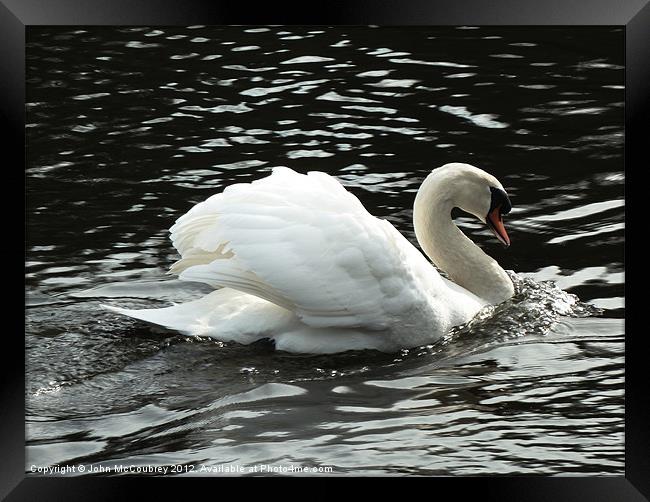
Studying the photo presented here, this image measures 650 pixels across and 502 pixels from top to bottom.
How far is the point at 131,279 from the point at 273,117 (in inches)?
48.2

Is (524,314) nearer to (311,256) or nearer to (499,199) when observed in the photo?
(499,199)

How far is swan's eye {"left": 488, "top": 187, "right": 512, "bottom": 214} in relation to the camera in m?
8.80

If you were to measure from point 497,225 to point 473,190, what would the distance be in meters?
0.30

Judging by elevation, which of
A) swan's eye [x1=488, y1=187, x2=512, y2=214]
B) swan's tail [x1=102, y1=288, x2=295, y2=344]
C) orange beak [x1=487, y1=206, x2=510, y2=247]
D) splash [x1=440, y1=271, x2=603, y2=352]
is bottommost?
splash [x1=440, y1=271, x2=603, y2=352]

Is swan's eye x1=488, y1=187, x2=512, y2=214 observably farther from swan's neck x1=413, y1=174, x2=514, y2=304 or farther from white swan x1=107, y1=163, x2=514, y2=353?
white swan x1=107, y1=163, x2=514, y2=353

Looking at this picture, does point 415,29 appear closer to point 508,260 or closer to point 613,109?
point 613,109

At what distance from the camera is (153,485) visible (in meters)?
6.41

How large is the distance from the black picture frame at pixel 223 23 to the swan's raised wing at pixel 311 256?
1399 mm

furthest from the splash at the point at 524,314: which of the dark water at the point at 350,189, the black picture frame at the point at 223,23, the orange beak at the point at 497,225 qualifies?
the black picture frame at the point at 223,23

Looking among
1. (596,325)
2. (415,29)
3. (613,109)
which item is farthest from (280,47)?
(596,325)

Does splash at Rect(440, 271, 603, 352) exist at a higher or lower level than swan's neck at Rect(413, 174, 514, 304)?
lower

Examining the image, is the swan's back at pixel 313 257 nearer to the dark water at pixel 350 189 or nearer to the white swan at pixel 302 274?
the white swan at pixel 302 274

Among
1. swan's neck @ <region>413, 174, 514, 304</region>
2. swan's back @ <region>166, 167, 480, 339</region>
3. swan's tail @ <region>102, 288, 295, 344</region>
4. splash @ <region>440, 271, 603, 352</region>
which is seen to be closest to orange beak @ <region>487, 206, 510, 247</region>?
swan's neck @ <region>413, 174, 514, 304</region>

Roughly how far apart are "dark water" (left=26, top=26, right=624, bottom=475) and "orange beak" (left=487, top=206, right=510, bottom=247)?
0.29 m
